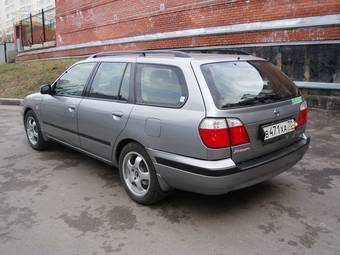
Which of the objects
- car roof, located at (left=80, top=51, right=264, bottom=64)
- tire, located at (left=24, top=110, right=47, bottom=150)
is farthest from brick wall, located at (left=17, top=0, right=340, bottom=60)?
tire, located at (left=24, top=110, right=47, bottom=150)

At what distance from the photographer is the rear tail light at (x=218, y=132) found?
3.16 m

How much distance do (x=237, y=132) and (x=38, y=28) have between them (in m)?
19.4

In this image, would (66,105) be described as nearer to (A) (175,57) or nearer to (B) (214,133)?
(A) (175,57)

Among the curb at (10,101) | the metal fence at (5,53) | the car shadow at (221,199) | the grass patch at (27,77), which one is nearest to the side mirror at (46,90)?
the car shadow at (221,199)

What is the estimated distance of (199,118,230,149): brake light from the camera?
3158mm

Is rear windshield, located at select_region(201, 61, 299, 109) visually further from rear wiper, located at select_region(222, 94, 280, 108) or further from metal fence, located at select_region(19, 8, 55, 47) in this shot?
metal fence, located at select_region(19, 8, 55, 47)

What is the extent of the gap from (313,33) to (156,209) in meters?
5.63

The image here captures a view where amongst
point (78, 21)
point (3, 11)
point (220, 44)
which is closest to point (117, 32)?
point (78, 21)

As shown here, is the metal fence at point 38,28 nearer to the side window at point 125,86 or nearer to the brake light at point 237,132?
the side window at point 125,86

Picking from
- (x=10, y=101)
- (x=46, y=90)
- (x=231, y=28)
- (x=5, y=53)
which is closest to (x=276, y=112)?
(x=46, y=90)

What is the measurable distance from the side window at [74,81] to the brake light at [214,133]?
7.30 feet

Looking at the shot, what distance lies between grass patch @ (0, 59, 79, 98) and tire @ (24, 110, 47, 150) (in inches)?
253

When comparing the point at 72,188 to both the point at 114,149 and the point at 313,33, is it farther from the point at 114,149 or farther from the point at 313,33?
the point at 313,33

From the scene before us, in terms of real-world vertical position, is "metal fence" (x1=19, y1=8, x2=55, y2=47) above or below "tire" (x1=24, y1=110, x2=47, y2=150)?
above
